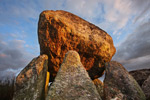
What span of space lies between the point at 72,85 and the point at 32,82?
1405 mm

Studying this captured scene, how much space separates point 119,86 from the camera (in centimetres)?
400

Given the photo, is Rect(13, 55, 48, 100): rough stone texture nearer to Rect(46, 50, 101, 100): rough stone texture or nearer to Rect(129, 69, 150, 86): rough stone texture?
Rect(46, 50, 101, 100): rough stone texture

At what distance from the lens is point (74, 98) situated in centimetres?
295

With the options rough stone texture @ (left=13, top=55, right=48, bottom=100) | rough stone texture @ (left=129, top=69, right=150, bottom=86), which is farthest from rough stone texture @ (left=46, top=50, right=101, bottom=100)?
rough stone texture @ (left=129, top=69, right=150, bottom=86)

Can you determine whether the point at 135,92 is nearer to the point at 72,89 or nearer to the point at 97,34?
the point at 72,89

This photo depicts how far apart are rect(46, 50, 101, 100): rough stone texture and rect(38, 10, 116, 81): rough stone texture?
3.33 feet

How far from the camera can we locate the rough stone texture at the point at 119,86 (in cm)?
377

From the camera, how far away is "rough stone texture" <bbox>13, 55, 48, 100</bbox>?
146 inches

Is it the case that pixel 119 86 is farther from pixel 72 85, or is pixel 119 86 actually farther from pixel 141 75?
pixel 141 75

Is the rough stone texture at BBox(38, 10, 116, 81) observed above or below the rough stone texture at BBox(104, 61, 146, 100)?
above

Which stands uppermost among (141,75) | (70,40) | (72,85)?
(70,40)

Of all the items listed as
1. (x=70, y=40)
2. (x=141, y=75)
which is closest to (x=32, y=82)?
(x=70, y=40)

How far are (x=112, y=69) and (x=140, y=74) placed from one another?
2.82m

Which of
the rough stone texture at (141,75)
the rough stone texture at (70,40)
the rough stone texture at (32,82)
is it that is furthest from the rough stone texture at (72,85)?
the rough stone texture at (141,75)
